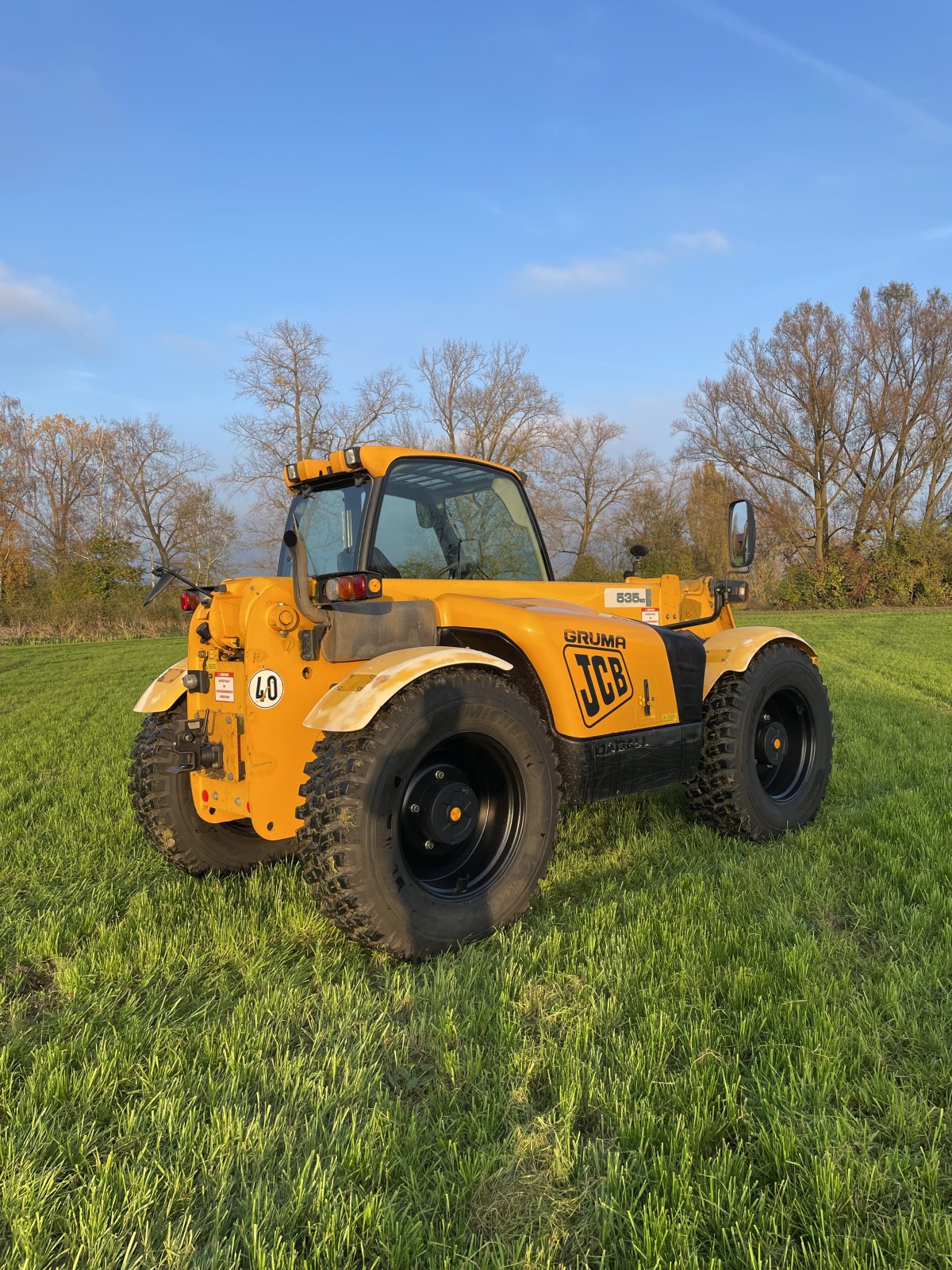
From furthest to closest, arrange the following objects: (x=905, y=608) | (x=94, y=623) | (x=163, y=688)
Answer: (x=905, y=608) < (x=94, y=623) < (x=163, y=688)

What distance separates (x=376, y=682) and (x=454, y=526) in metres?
1.50

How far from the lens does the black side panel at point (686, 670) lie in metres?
4.03

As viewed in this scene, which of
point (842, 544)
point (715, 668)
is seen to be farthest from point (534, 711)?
point (842, 544)

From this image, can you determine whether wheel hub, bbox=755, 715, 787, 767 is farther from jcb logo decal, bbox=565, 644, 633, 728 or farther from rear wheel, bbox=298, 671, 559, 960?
rear wheel, bbox=298, 671, 559, 960

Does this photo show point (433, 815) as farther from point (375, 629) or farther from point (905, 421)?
point (905, 421)

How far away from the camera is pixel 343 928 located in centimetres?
283

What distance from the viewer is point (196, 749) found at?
3357 millimetres

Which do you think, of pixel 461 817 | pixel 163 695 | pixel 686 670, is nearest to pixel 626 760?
pixel 686 670

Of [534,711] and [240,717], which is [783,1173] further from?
[240,717]

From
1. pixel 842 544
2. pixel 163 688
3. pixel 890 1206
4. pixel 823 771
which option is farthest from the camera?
pixel 842 544

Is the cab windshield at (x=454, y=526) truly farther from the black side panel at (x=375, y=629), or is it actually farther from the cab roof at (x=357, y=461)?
the black side panel at (x=375, y=629)

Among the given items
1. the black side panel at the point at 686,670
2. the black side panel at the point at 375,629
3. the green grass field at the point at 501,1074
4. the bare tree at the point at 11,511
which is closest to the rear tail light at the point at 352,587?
the black side panel at the point at 375,629

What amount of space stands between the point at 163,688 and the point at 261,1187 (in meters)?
2.69

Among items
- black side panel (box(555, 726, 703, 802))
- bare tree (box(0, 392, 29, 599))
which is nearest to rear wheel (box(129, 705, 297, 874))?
black side panel (box(555, 726, 703, 802))
